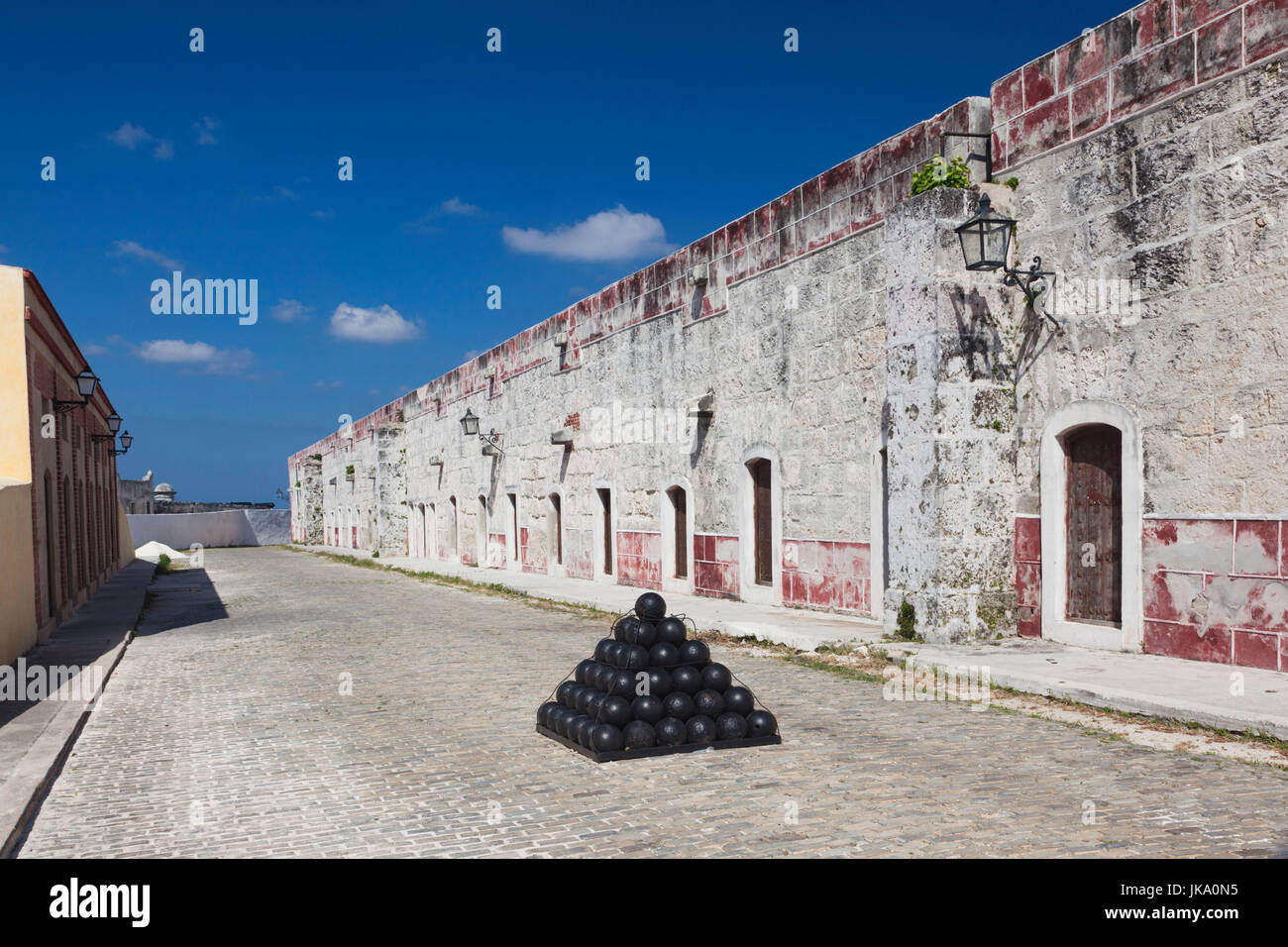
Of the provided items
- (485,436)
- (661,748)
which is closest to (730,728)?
(661,748)

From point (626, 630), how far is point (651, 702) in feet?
2.17

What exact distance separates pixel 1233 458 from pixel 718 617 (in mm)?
6648

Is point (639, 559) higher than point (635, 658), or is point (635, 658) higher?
point (635, 658)

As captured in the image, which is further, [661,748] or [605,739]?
[661,748]

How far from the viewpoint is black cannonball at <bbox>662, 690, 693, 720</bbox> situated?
649 centimetres

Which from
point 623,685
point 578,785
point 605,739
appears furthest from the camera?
point 623,685

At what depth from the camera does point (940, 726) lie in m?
7.05

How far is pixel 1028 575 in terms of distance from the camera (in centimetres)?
1003

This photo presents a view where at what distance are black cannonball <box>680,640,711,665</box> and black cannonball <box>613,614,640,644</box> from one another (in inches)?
13.3

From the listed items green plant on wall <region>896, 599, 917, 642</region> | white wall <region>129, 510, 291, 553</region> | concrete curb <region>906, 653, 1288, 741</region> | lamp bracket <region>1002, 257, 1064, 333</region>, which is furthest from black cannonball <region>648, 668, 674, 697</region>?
white wall <region>129, 510, 291, 553</region>

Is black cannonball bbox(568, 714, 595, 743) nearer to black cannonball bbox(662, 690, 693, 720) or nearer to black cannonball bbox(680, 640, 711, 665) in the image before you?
black cannonball bbox(662, 690, 693, 720)

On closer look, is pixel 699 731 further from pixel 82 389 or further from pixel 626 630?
pixel 82 389

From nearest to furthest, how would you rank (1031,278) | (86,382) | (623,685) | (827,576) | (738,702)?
(623,685) < (738,702) < (1031,278) < (827,576) < (86,382)

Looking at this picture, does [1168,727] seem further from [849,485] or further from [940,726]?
[849,485]
